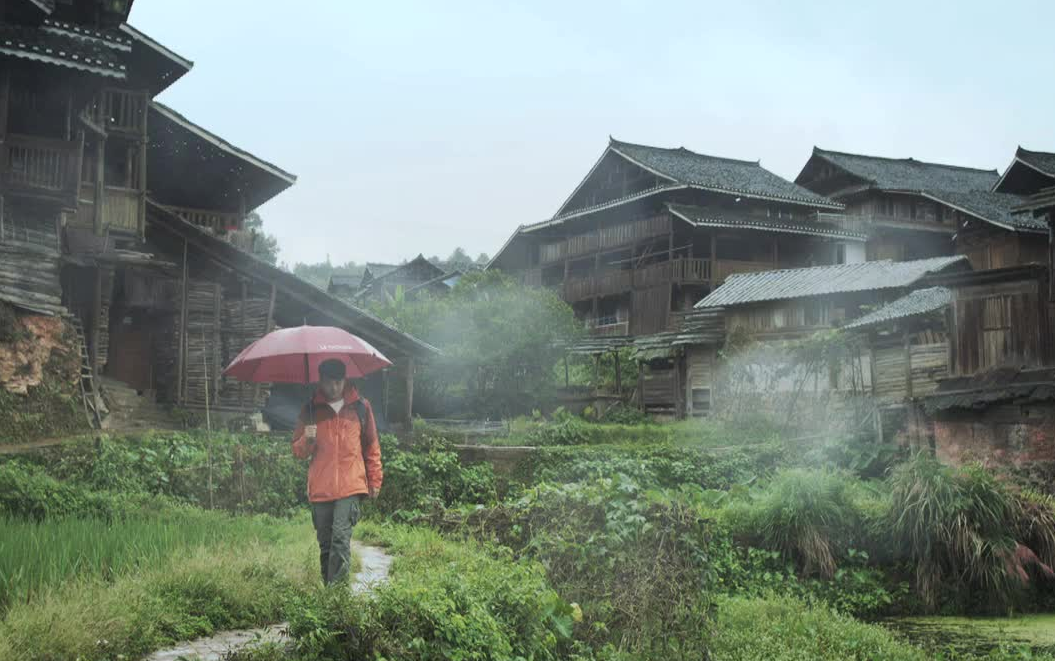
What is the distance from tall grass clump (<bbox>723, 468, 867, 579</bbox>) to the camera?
13.8m

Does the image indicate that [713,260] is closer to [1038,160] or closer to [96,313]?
[1038,160]

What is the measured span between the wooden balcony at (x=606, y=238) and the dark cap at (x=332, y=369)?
105 feet

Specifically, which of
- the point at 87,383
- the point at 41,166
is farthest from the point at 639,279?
the point at 41,166

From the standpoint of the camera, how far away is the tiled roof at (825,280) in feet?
86.7

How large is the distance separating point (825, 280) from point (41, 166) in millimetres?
19617

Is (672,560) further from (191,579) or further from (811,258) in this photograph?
(811,258)

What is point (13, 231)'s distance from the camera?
17.7 metres

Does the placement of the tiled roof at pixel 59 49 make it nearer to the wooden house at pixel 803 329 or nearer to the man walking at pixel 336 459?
the man walking at pixel 336 459

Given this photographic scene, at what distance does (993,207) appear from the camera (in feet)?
129

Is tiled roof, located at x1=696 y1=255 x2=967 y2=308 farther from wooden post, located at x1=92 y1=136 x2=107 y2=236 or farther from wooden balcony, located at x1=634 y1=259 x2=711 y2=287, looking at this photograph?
wooden post, located at x1=92 y1=136 x2=107 y2=236

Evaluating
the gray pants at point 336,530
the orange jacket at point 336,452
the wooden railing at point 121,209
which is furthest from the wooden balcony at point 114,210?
the gray pants at point 336,530

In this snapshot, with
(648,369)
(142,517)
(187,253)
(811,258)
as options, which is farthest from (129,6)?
(811,258)

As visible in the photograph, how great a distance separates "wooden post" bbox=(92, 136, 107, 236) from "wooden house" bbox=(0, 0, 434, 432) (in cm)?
3

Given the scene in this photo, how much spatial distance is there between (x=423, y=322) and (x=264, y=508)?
19.9 metres
